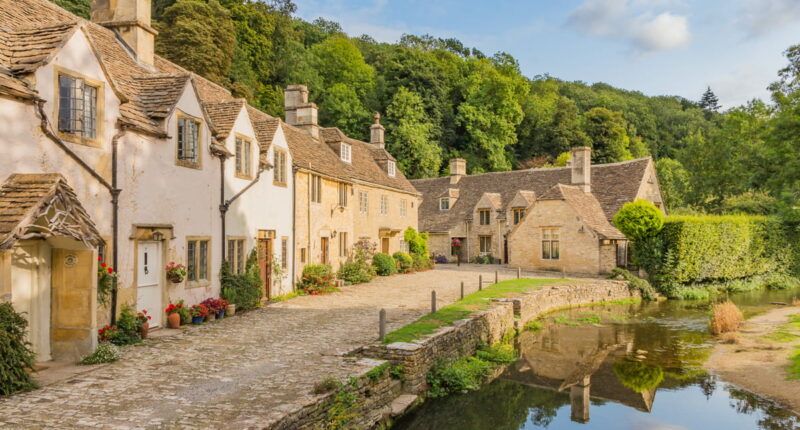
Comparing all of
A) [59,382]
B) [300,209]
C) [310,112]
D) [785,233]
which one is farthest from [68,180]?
[785,233]

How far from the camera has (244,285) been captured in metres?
17.4

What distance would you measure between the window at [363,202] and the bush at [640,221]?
49.8ft

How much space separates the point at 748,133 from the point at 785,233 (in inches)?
570

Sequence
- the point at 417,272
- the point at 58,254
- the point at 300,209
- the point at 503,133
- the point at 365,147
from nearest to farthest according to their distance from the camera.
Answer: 1. the point at 58,254
2. the point at 300,209
3. the point at 417,272
4. the point at 365,147
5. the point at 503,133

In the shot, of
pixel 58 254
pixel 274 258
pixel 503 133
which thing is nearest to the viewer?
pixel 58 254

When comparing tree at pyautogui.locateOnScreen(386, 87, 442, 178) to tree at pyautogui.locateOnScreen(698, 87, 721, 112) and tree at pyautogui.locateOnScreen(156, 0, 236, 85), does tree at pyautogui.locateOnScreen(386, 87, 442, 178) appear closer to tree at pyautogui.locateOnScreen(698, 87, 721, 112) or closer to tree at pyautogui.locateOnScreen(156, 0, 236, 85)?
tree at pyautogui.locateOnScreen(156, 0, 236, 85)

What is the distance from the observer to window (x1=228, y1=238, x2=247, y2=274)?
57.3 ft

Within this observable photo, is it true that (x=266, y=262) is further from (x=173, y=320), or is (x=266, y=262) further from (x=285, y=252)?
(x=173, y=320)

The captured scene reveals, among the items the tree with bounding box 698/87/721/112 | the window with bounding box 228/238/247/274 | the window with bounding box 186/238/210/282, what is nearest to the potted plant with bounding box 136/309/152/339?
the window with bounding box 186/238/210/282

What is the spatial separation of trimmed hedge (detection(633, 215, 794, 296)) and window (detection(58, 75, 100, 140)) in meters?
29.3

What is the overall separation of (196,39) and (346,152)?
2234 centimetres

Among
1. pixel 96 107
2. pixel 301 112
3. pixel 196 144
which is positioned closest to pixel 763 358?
pixel 196 144

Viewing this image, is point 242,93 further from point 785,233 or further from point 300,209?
point 785,233

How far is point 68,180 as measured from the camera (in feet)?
36.5
